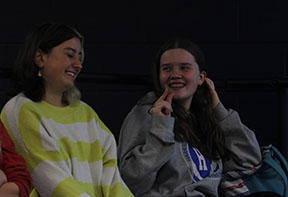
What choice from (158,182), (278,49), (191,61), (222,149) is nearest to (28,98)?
(158,182)

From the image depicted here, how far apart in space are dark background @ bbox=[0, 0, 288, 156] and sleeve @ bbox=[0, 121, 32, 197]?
62.4 inches

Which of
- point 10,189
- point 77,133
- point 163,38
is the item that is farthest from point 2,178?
point 163,38

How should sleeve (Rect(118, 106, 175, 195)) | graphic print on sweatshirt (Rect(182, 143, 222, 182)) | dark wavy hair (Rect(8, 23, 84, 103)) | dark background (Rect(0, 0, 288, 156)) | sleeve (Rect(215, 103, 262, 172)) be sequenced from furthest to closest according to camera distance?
dark background (Rect(0, 0, 288, 156))
sleeve (Rect(215, 103, 262, 172))
graphic print on sweatshirt (Rect(182, 143, 222, 182))
sleeve (Rect(118, 106, 175, 195))
dark wavy hair (Rect(8, 23, 84, 103))

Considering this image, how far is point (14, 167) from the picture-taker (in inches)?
64.4

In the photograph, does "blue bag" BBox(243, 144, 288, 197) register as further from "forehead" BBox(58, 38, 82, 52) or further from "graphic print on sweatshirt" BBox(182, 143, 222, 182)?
"forehead" BBox(58, 38, 82, 52)

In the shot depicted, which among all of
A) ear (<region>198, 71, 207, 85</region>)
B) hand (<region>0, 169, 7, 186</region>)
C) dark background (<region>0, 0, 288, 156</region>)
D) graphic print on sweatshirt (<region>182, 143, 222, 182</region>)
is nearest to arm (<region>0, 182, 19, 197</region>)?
hand (<region>0, 169, 7, 186</region>)

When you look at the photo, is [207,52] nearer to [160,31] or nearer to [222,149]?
[160,31]

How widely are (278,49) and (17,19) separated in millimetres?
1520

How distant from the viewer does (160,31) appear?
3297 millimetres

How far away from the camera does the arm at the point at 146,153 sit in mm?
2180

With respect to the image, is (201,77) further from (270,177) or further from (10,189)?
(10,189)

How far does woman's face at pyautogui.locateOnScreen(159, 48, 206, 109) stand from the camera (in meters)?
2.43

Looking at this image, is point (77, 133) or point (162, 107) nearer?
point (77, 133)

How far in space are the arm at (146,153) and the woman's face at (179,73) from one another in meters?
0.20
